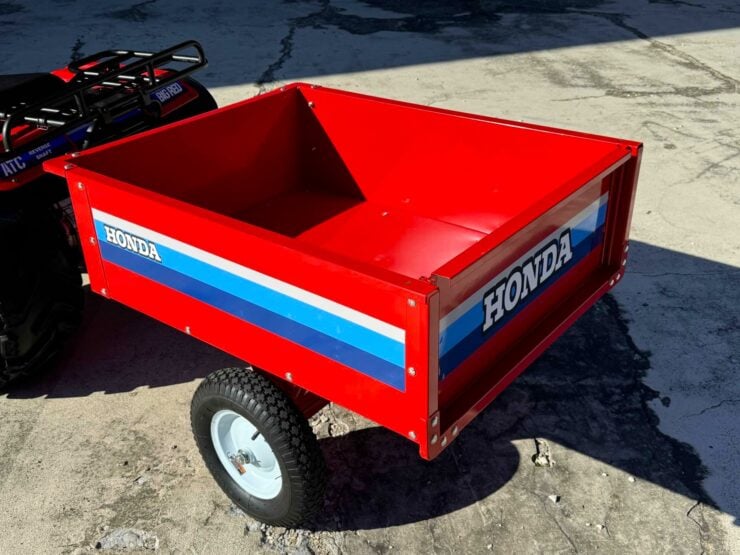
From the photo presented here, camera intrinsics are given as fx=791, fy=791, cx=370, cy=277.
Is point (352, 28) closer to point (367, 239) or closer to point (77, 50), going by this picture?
point (77, 50)

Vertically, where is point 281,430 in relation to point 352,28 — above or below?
above

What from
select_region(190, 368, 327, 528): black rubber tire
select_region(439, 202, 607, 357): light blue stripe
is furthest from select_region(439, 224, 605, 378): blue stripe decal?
select_region(190, 368, 327, 528): black rubber tire

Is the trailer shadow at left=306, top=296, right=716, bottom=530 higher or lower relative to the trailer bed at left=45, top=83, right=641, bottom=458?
lower

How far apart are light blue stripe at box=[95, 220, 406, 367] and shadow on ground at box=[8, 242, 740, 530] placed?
0.99 meters

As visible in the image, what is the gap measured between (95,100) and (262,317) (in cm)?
175

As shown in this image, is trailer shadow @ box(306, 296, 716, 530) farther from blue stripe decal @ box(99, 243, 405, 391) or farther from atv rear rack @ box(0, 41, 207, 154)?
atv rear rack @ box(0, 41, 207, 154)

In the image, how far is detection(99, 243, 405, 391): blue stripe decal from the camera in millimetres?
2344

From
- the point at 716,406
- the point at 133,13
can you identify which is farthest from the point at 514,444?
the point at 133,13

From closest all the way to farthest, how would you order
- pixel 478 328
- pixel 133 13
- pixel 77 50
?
pixel 478 328 < pixel 77 50 < pixel 133 13

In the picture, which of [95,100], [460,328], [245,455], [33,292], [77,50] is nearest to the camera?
[460,328]

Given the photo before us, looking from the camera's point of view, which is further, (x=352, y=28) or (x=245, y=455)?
(x=352, y=28)

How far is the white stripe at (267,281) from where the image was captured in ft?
7.46

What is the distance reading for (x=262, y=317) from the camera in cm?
258

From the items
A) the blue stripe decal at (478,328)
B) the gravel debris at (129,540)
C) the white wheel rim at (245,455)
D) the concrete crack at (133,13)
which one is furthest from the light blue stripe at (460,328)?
the concrete crack at (133,13)
